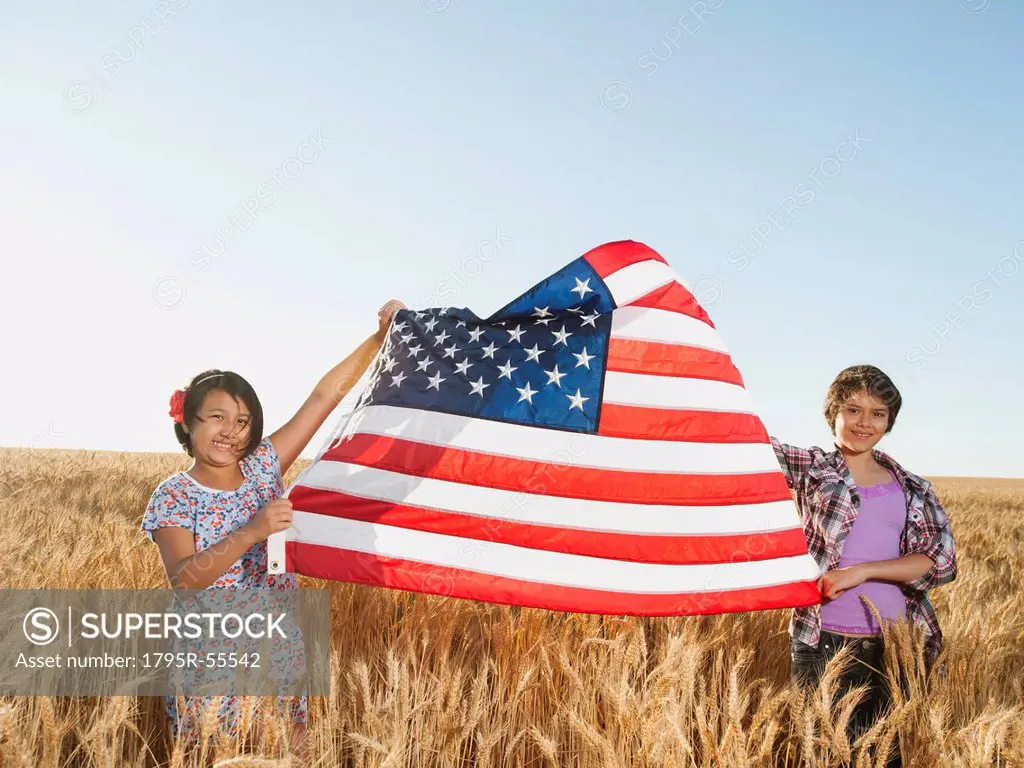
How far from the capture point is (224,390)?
8.94ft

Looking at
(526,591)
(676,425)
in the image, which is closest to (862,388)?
(676,425)

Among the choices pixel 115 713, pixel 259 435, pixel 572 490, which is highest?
pixel 259 435

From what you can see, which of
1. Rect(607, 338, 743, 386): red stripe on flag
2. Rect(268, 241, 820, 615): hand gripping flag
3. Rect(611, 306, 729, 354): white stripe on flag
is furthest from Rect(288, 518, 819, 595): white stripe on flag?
Rect(611, 306, 729, 354): white stripe on flag

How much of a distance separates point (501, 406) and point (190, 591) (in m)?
1.51

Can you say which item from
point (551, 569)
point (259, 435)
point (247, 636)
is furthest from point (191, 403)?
point (551, 569)

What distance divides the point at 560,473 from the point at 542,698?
95cm

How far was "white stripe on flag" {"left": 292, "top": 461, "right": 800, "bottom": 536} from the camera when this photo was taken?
10.7 feet

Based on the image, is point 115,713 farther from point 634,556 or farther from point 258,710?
point 634,556

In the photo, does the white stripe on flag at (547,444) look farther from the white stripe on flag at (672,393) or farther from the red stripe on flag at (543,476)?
the white stripe on flag at (672,393)

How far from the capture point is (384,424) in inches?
133

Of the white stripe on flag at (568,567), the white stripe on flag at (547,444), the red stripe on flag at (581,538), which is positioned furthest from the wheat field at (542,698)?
the white stripe on flag at (547,444)

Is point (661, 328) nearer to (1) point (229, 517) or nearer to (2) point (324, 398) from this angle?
(2) point (324, 398)

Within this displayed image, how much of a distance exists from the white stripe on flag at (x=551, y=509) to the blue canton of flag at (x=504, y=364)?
350 mm

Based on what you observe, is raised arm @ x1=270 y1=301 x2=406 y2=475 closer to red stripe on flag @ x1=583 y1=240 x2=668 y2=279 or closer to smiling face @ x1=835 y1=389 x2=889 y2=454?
red stripe on flag @ x1=583 y1=240 x2=668 y2=279
